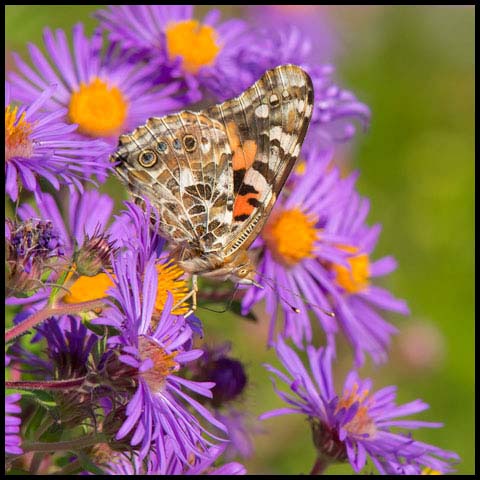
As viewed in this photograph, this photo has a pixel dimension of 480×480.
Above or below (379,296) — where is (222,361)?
below

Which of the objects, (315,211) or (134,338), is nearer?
(134,338)

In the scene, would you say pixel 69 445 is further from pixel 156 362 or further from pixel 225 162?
pixel 225 162

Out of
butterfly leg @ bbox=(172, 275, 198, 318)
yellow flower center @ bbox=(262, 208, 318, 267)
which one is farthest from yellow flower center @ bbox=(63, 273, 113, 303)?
yellow flower center @ bbox=(262, 208, 318, 267)

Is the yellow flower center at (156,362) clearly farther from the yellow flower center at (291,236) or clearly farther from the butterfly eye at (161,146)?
the yellow flower center at (291,236)

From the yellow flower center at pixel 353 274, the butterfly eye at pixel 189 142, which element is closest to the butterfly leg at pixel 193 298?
the butterfly eye at pixel 189 142

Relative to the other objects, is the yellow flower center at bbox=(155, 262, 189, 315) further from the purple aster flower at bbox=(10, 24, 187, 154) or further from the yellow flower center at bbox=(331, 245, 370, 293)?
the yellow flower center at bbox=(331, 245, 370, 293)

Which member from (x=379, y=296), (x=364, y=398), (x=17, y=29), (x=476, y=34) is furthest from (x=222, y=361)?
(x=476, y=34)

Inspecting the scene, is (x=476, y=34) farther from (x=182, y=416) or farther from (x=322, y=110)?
(x=182, y=416)
